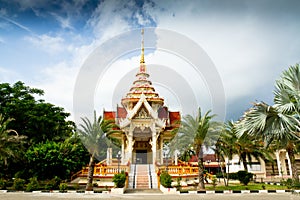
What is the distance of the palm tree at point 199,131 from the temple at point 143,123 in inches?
143

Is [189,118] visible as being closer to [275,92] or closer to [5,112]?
[275,92]

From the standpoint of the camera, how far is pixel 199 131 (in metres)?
18.2

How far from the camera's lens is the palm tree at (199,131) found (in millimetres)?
18250

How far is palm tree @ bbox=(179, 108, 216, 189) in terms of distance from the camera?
18250 mm

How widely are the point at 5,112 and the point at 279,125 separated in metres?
24.1

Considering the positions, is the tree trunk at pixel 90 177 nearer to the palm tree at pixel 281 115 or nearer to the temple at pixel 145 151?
the temple at pixel 145 151

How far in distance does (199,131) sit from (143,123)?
9475 millimetres

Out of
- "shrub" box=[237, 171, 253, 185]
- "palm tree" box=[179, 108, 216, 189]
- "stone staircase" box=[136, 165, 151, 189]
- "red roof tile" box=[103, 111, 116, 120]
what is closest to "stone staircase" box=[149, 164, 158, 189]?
"stone staircase" box=[136, 165, 151, 189]

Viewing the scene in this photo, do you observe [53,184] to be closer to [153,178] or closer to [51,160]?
[51,160]

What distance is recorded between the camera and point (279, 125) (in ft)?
37.8

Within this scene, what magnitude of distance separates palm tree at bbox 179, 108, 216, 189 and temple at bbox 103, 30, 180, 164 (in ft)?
11.9

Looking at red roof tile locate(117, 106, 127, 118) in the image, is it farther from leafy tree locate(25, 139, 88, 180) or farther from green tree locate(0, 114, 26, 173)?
green tree locate(0, 114, 26, 173)

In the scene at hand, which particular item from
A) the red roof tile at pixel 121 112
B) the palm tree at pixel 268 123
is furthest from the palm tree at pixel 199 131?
the red roof tile at pixel 121 112

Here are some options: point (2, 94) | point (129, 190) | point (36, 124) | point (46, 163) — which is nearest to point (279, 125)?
point (129, 190)
